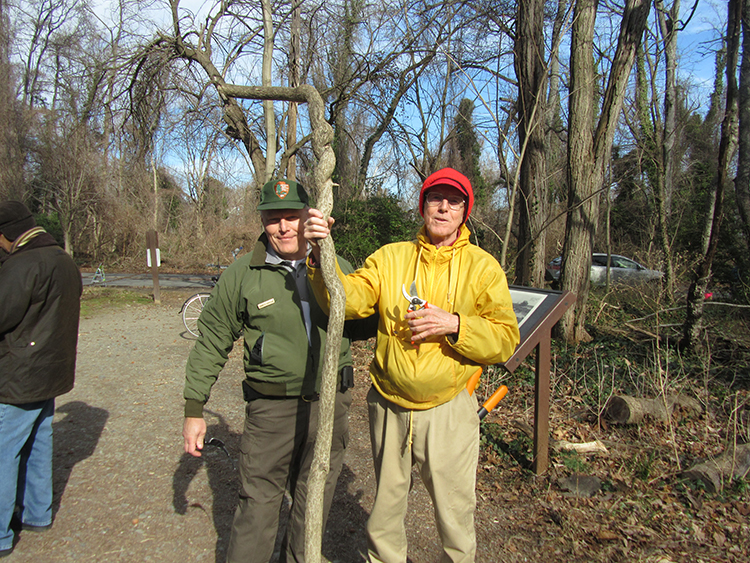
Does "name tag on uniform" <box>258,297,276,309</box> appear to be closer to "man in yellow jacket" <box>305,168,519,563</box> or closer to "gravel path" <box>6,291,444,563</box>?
"man in yellow jacket" <box>305,168,519,563</box>

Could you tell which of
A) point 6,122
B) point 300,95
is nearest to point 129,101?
point 300,95

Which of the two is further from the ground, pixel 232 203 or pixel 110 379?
pixel 232 203

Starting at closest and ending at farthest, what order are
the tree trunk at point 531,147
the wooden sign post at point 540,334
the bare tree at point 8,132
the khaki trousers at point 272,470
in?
1. the khaki trousers at point 272,470
2. the wooden sign post at point 540,334
3. the tree trunk at point 531,147
4. the bare tree at point 8,132

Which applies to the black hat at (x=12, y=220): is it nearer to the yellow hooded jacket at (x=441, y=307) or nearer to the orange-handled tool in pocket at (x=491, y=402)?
the yellow hooded jacket at (x=441, y=307)

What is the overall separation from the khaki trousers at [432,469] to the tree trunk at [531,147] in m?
4.96

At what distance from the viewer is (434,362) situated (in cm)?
197

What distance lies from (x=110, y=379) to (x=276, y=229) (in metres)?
5.09

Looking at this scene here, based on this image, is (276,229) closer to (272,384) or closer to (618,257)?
(272,384)

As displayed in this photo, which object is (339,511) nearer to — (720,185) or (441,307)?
(441,307)

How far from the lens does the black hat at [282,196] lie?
2222mm

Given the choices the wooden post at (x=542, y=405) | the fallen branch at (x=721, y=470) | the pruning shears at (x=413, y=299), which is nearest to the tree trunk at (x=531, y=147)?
the wooden post at (x=542, y=405)

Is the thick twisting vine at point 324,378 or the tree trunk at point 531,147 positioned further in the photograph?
the tree trunk at point 531,147

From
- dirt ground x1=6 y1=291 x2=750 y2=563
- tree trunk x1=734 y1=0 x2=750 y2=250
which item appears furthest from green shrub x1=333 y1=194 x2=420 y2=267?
tree trunk x1=734 y1=0 x2=750 y2=250

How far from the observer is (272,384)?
222cm
